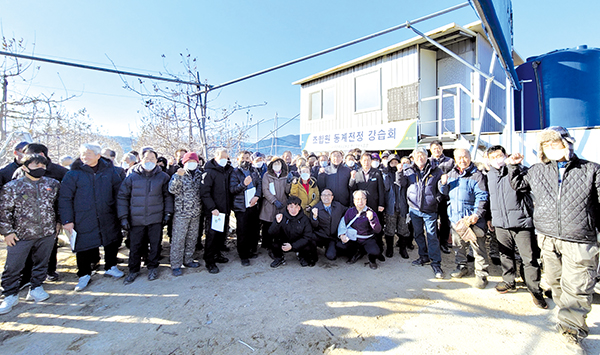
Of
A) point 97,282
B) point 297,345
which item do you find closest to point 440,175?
point 297,345

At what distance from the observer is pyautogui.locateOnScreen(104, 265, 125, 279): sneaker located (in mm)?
3881

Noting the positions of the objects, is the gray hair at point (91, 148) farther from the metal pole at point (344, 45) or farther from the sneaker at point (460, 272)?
the sneaker at point (460, 272)

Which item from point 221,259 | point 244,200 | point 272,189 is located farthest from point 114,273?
point 272,189

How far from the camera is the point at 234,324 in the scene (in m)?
2.70

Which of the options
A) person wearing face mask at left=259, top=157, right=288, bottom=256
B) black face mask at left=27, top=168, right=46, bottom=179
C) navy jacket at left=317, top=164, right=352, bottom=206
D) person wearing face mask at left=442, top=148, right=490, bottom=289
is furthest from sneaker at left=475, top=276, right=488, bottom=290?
black face mask at left=27, top=168, right=46, bottom=179

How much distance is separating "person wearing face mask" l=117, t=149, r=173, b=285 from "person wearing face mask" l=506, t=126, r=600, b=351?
182 inches

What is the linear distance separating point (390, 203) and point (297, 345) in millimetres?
3023

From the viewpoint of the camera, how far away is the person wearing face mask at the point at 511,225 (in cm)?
301

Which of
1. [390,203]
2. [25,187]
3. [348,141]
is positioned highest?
[348,141]

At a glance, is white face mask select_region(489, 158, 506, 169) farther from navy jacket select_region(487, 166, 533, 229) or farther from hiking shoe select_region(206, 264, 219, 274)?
hiking shoe select_region(206, 264, 219, 274)

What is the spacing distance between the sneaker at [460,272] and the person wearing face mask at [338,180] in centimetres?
198

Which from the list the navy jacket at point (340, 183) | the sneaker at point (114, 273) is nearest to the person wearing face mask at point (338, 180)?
the navy jacket at point (340, 183)

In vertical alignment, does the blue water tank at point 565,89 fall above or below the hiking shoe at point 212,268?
above

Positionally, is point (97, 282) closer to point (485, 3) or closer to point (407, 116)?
point (485, 3)
